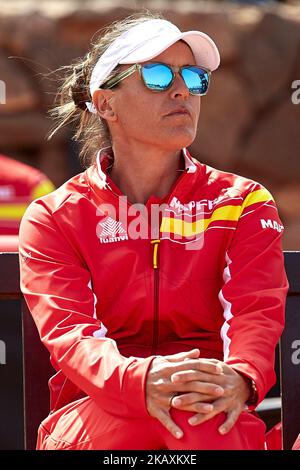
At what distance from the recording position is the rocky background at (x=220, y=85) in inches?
266

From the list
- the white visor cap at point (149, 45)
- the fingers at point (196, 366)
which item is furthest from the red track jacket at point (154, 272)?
the white visor cap at point (149, 45)

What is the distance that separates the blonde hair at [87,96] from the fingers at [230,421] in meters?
0.82

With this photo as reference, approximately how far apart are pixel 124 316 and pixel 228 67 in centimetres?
502

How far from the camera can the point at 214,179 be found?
7.25ft

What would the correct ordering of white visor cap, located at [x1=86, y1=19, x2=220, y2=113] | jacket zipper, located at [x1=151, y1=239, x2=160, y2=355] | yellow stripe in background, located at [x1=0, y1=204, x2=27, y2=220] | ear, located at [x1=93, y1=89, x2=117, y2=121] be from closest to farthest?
Answer: jacket zipper, located at [x1=151, y1=239, x2=160, y2=355]
white visor cap, located at [x1=86, y1=19, x2=220, y2=113]
ear, located at [x1=93, y1=89, x2=117, y2=121]
yellow stripe in background, located at [x1=0, y1=204, x2=27, y2=220]

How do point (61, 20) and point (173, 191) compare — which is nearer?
point (173, 191)

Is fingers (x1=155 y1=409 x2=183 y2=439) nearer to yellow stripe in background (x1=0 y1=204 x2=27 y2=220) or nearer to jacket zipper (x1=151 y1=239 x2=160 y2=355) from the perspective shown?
jacket zipper (x1=151 y1=239 x2=160 y2=355)

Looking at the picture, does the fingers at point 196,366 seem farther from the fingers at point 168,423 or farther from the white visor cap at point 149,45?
the white visor cap at point 149,45

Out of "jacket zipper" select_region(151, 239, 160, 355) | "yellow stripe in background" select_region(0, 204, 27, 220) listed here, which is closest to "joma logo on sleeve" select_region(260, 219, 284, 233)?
"jacket zipper" select_region(151, 239, 160, 355)

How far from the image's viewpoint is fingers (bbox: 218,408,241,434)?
1.79 meters

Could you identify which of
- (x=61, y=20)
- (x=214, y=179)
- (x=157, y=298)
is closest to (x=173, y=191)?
(x=214, y=179)

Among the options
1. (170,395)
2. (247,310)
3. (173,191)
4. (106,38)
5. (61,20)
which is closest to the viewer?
(170,395)

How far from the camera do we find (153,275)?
2.05m
